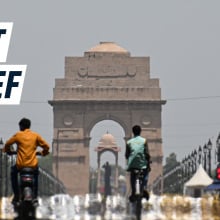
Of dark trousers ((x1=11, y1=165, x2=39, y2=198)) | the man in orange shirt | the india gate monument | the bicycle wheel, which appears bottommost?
the bicycle wheel

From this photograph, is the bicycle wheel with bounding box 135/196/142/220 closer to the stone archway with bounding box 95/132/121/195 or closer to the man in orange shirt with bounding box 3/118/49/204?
the man in orange shirt with bounding box 3/118/49/204

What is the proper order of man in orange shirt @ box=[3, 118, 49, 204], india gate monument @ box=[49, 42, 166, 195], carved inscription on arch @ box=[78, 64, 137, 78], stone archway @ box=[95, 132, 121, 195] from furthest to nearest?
stone archway @ box=[95, 132, 121, 195], carved inscription on arch @ box=[78, 64, 137, 78], india gate monument @ box=[49, 42, 166, 195], man in orange shirt @ box=[3, 118, 49, 204]

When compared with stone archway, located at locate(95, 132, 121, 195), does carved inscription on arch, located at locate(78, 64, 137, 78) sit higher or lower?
higher

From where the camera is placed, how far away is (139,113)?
13975 centimetres

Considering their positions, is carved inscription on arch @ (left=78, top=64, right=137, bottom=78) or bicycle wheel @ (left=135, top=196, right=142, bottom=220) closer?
bicycle wheel @ (left=135, top=196, right=142, bottom=220)

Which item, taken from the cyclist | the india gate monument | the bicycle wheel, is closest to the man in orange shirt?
the bicycle wheel

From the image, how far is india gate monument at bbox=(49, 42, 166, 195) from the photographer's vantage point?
13875 centimetres

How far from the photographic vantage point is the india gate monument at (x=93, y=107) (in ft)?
455

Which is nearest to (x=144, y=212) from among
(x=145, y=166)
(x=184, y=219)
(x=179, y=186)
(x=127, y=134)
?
(x=145, y=166)

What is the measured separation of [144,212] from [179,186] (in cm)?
9216

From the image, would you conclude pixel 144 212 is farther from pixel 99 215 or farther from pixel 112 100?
pixel 112 100

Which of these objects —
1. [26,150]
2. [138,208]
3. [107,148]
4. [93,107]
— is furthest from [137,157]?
[107,148]

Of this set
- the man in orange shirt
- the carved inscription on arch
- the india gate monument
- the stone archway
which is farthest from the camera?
the stone archway

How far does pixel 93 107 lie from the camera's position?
13938cm
